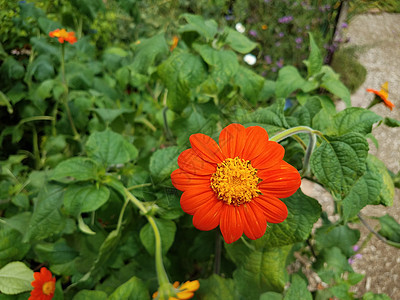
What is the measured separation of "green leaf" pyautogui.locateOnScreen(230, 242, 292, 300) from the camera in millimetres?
628

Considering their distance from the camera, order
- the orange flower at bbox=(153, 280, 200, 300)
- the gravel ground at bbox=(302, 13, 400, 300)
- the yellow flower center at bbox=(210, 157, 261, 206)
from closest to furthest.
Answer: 1. the yellow flower center at bbox=(210, 157, 261, 206)
2. the orange flower at bbox=(153, 280, 200, 300)
3. the gravel ground at bbox=(302, 13, 400, 300)

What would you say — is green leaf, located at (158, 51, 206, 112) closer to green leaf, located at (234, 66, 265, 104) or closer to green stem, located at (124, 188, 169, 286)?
green leaf, located at (234, 66, 265, 104)

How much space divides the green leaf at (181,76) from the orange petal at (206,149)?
14.8 inches

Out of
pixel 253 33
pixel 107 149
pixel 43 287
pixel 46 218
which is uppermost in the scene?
pixel 107 149

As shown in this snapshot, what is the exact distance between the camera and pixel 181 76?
0.69 m

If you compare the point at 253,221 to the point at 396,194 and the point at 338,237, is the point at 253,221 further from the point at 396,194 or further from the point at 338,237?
the point at 396,194

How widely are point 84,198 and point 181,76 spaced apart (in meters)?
0.34

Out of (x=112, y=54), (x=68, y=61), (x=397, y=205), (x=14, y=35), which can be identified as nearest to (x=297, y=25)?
(x=397, y=205)

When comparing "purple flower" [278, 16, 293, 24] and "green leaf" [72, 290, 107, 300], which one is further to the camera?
"purple flower" [278, 16, 293, 24]

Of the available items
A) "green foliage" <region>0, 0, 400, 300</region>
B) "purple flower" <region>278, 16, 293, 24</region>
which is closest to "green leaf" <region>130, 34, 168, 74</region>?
"green foliage" <region>0, 0, 400, 300</region>

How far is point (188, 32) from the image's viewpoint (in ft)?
2.42

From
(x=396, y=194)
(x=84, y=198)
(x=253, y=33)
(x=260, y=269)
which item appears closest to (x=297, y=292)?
(x=260, y=269)

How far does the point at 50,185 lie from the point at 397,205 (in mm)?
1488

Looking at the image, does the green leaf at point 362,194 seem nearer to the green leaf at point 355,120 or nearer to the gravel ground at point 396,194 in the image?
the green leaf at point 355,120
